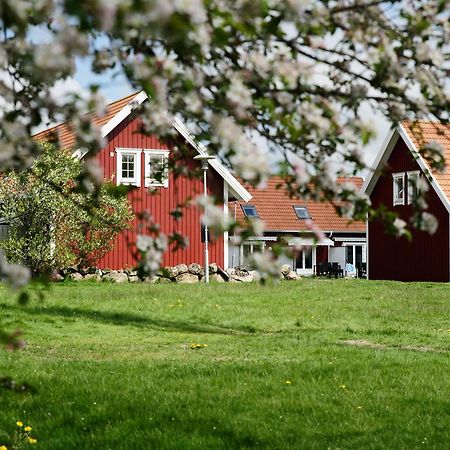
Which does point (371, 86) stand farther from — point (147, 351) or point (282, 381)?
point (147, 351)

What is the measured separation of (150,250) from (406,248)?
35.0 meters

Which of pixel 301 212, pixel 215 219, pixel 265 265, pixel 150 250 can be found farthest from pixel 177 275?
pixel 215 219

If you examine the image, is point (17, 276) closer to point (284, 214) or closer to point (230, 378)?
point (230, 378)

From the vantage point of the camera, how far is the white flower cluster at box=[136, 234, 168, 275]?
3549 millimetres

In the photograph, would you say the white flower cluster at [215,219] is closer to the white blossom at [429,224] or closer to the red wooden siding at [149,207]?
the white blossom at [429,224]

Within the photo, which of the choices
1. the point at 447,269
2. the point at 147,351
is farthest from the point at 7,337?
the point at 447,269

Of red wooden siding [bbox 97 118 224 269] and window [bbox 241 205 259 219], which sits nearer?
red wooden siding [bbox 97 118 224 269]

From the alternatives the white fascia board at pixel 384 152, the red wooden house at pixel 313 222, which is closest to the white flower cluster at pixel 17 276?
the white fascia board at pixel 384 152

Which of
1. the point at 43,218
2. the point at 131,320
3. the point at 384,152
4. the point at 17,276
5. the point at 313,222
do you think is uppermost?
the point at 384,152

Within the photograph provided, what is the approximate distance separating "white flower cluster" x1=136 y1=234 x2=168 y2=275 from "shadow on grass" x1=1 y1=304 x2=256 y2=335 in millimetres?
13206

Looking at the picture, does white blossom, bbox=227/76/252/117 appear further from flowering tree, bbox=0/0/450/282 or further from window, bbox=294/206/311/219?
window, bbox=294/206/311/219

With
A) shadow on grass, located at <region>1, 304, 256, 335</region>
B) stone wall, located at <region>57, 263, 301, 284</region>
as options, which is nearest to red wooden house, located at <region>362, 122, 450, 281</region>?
stone wall, located at <region>57, 263, 301, 284</region>

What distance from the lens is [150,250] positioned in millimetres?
3568

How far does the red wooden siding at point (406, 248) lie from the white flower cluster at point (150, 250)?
3114 cm
